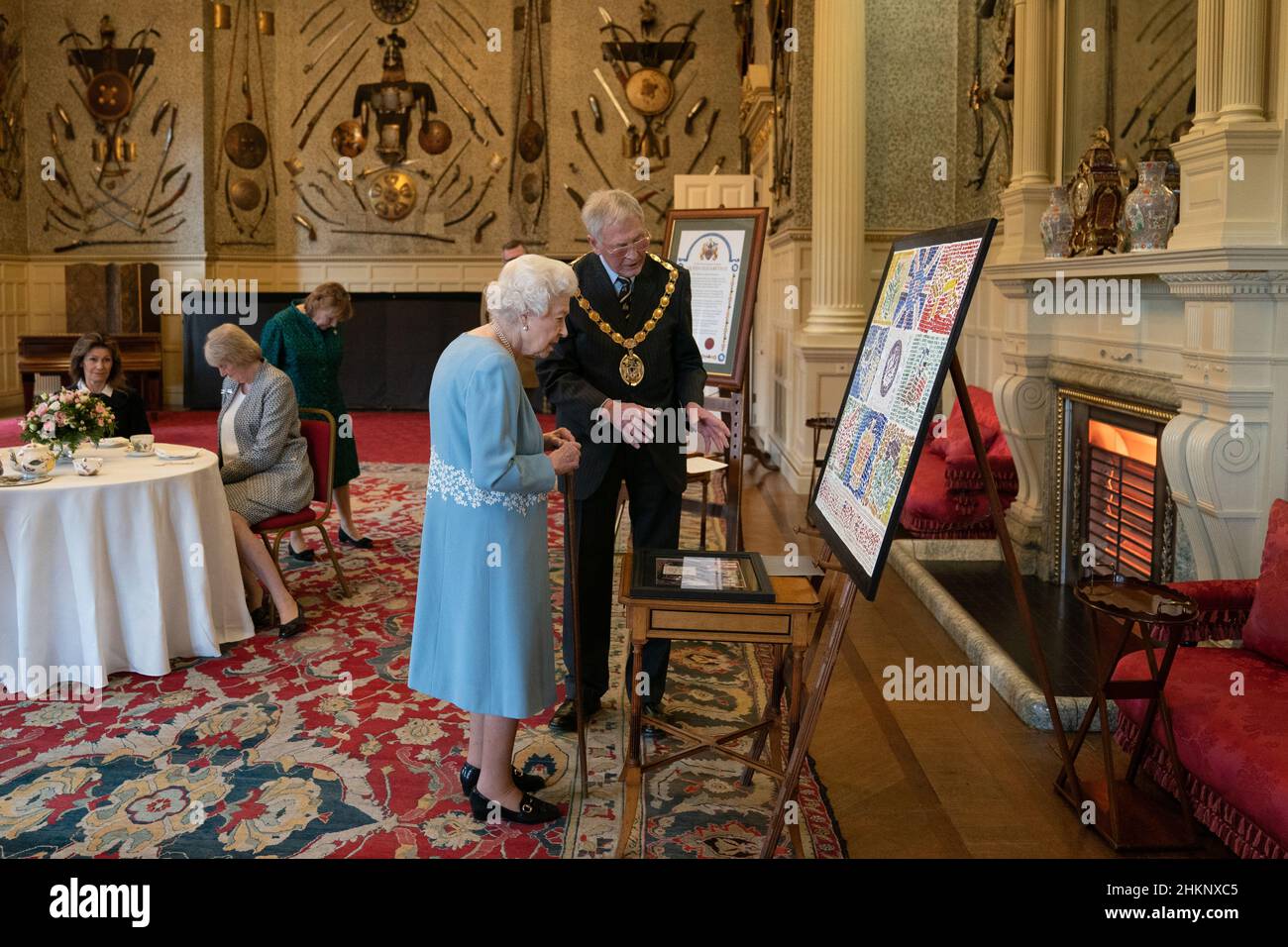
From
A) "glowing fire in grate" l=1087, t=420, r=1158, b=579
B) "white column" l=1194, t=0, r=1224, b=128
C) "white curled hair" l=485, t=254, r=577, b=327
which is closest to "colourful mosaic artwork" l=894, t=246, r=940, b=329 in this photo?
"white curled hair" l=485, t=254, r=577, b=327

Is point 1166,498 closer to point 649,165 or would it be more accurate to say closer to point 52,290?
point 649,165

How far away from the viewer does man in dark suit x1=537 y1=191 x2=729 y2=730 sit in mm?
3574

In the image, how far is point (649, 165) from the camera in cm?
1443

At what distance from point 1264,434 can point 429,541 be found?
2.53 metres

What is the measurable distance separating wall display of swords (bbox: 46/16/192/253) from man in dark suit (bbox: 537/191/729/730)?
1171cm

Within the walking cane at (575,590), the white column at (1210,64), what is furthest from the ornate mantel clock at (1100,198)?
the walking cane at (575,590)

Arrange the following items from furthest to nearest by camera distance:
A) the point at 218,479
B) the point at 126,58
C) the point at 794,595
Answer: the point at 126,58, the point at 218,479, the point at 794,595

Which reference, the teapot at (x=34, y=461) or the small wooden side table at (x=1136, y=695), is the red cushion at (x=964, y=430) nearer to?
the small wooden side table at (x=1136, y=695)

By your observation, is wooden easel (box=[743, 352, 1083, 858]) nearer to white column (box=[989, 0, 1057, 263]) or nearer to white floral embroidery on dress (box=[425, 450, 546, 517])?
white floral embroidery on dress (box=[425, 450, 546, 517])

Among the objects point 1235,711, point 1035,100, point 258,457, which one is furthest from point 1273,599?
point 258,457

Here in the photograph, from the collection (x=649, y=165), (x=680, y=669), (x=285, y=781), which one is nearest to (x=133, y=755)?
(x=285, y=781)

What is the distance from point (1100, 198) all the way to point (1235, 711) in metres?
2.66

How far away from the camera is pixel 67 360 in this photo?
38.9ft

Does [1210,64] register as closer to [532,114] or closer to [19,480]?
[19,480]
